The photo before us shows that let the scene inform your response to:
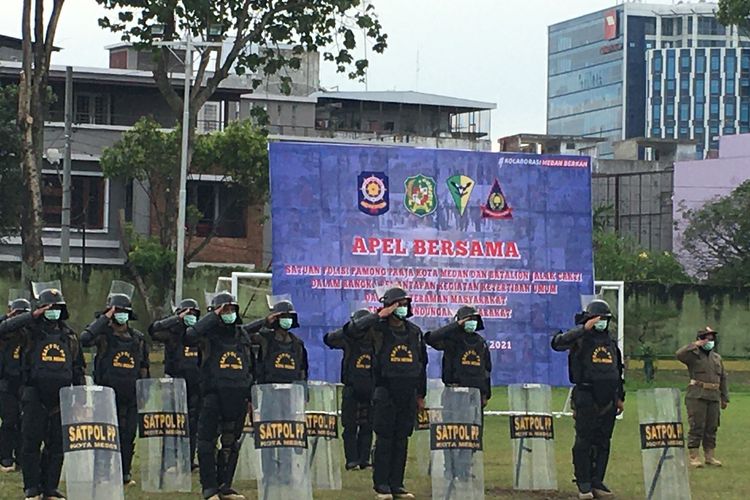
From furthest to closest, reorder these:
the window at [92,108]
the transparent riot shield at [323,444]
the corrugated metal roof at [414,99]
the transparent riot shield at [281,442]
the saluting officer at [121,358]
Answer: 1. the corrugated metal roof at [414,99]
2. the window at [92,108]
3. the transparent riot shield at [323,444]
4. the saluting officer at [121,358]
5. the transparent riot shield at [281,442]

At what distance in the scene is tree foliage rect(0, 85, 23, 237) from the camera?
161ft

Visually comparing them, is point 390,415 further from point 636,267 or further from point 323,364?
point 636,267

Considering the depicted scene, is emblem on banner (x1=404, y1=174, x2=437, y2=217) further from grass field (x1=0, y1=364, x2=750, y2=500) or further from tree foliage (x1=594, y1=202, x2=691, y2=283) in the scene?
tree foliage (x1=594, y1=202, x2=691, y2=283)

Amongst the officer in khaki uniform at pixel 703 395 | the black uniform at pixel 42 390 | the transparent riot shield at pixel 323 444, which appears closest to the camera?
the black uniform at pixel 42 390

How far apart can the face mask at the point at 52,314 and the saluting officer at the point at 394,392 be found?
116 inches

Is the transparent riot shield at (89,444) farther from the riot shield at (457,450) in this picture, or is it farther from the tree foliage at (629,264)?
the tree foliage at (629,264)

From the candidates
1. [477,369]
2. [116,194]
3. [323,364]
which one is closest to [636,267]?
[116,194]

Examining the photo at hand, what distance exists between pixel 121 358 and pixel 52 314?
221 centimetres

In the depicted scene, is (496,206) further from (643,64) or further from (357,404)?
(643,64)

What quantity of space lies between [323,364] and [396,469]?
28.6ft

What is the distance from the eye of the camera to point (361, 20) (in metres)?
31.3

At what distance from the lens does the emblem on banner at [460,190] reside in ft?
85.4

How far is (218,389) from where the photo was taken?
1536 cm

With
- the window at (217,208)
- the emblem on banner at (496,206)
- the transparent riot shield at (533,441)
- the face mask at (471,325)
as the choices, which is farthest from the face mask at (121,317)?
the window at (217,208)
